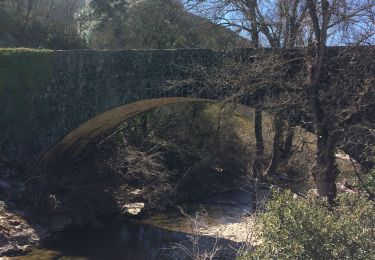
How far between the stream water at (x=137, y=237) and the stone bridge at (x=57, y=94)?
3031mm

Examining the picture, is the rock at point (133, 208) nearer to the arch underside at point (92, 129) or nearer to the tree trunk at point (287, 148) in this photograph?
the arch underside at point (92, 129)

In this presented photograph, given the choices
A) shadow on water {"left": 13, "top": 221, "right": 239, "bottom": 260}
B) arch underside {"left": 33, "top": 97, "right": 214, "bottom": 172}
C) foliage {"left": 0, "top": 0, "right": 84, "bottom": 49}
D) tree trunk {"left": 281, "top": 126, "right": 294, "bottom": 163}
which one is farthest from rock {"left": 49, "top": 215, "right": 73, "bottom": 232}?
foliage {"left": 0, "top": 0, "right": 84, "bottom": 49}

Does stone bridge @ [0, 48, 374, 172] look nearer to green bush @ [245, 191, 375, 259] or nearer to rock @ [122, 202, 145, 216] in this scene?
rock @ [122, 202, 145, 216]

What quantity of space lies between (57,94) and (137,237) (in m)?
4.76

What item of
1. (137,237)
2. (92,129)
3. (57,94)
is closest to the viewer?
(137,237)

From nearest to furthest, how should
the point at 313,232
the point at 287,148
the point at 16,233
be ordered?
the point at 313,232
the point at 16,233
the point at 287,148

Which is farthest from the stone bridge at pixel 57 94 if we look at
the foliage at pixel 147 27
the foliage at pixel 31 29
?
the foliage at pixel 31 29

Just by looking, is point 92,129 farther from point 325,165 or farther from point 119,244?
point 325,165

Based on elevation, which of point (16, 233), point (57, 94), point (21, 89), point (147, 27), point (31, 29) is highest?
point (31, 29)

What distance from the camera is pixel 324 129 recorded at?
9.87 meters

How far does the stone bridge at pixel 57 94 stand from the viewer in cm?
1411

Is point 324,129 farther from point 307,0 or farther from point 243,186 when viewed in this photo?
point 243,186

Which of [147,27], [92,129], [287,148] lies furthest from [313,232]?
[147,27]

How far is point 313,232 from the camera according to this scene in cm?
530
